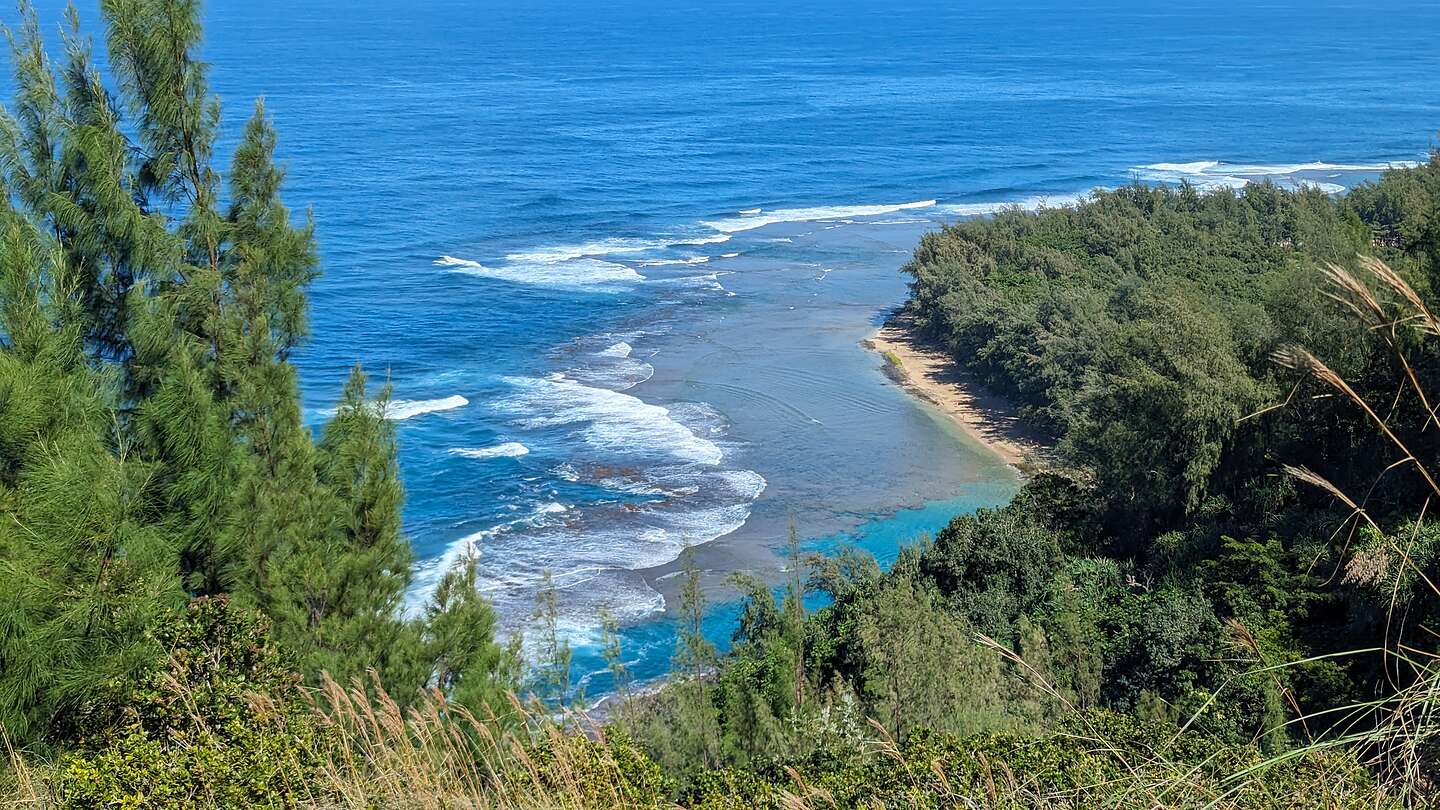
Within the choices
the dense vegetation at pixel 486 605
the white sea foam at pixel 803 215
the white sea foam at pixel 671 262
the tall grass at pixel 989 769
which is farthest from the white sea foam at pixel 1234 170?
the tall grass at pixel 989 769

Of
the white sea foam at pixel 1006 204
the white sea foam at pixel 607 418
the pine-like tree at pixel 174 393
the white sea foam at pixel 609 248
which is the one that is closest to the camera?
the pine-like tree at pixel 174 393

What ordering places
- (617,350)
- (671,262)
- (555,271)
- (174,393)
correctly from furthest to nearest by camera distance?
Result: (671,262), (555,271), (617,350), (174,393)

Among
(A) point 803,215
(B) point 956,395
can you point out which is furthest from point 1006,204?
(B) point 956,395

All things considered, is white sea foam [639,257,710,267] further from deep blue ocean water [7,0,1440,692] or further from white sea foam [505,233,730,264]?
white sea foam [505,233,730,264]

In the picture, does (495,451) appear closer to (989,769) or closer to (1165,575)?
(1165,575)

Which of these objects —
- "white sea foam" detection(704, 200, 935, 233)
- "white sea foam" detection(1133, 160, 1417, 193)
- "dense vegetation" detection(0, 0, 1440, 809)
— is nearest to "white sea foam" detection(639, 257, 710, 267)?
Answer: "white sea foam" detection(704, 200, 935, 233)

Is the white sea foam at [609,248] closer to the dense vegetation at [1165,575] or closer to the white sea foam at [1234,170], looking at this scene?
the dense vegetation at [1165,575]

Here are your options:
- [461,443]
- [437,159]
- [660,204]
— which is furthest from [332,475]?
[437,159]
